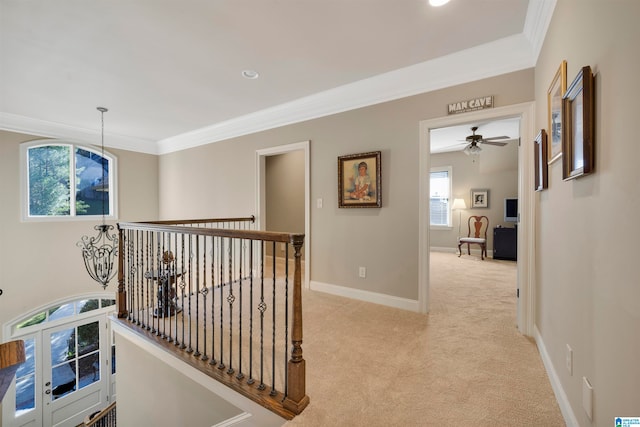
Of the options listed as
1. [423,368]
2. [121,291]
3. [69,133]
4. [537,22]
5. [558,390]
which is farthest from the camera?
[69,133]

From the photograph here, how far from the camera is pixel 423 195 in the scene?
2.83m

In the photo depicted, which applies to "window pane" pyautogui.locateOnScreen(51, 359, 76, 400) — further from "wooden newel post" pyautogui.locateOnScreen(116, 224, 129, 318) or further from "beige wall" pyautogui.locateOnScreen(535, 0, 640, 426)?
"beige wall" pyautogui.locateOnScreen(535, 0, 640, 426)

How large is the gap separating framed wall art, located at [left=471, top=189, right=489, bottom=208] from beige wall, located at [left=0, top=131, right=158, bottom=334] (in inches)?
316

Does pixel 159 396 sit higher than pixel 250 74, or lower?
lower

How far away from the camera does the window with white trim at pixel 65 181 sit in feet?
15.0

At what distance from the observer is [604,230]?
1.05 meters

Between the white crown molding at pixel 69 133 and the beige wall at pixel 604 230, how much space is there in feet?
22.2

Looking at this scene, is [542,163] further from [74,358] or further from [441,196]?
[74,358]

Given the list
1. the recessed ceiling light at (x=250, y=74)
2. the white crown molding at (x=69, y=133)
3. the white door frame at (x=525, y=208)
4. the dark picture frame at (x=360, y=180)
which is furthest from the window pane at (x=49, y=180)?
the white door frame at (x=525, y=208)

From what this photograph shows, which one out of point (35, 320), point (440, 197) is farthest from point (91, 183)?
point (440, 197)

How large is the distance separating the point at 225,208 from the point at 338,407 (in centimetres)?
397

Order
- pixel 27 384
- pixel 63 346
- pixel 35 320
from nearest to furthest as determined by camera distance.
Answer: pixel 35 320 → pixel 27 384 → pixel 63 346

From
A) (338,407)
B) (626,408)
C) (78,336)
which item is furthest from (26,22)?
(78,336)

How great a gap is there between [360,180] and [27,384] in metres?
6.81
